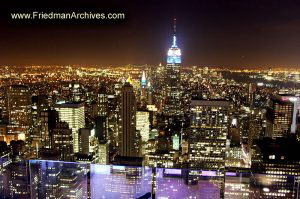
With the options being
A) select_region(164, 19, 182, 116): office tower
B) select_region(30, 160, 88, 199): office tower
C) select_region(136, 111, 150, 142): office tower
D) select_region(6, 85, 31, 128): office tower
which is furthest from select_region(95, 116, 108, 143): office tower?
select_region(30, 160, 88, 199): office tower

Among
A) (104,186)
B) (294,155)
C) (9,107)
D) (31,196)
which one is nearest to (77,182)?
(104,186)

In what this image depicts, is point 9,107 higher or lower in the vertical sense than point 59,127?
higher

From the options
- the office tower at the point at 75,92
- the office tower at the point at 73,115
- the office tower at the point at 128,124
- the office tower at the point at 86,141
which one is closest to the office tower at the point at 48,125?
the office tower at the point at 73,115

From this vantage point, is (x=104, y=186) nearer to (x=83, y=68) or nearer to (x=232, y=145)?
(x=83, y=68)

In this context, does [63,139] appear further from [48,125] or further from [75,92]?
[75,92]

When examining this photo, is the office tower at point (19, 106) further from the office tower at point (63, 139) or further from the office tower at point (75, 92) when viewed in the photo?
the office tower at point (75, 92)

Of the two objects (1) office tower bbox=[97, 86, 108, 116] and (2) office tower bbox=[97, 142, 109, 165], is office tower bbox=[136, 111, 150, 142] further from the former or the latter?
(2) office tower bbox=[97, 142, 109, 165]
